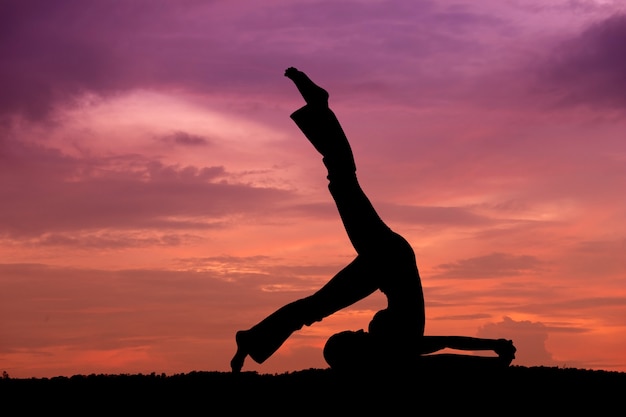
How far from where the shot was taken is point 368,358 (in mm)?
15234

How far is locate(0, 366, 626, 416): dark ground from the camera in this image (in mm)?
14195

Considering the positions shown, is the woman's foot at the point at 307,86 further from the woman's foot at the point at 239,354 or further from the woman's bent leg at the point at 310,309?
the woman's foot at the point at 239,354

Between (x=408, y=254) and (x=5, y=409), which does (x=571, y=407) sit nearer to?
(x=408, y=254)

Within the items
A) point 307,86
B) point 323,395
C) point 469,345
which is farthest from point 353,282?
point 307,86

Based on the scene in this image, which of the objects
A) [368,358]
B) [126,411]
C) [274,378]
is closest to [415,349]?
[368,358]

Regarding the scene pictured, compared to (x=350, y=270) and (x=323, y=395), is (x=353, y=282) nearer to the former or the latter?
(x=350, y=270)

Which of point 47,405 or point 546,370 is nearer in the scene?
point 47,405

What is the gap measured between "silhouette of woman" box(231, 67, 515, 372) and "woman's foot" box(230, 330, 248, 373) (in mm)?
15

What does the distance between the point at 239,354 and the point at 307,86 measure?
4.51 metres

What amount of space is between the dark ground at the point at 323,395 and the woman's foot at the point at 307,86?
4.43m

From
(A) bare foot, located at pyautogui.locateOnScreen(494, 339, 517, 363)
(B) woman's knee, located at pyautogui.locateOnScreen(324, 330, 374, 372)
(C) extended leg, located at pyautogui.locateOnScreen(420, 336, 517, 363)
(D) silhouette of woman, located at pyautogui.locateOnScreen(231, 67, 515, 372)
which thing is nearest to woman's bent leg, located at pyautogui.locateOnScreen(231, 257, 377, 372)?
(D) silhouette of woman, located at pyautogui.locateOnScreen(231, 67, 515, 372)

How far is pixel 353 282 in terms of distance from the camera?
1559 centimetres

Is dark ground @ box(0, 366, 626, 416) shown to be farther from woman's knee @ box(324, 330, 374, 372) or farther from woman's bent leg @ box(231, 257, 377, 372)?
woman's bent leg @ box(231, 257, 377, 372)

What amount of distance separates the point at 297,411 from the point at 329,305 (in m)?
2.20
